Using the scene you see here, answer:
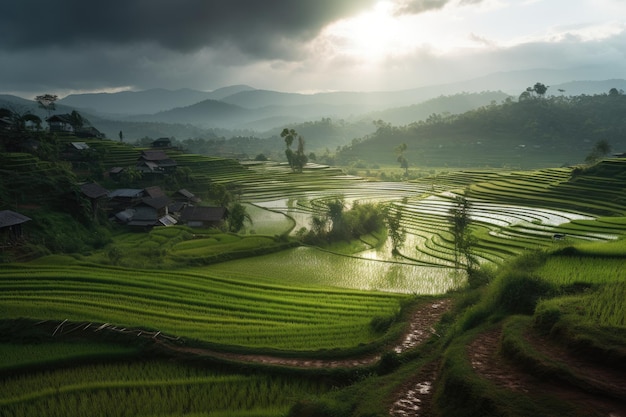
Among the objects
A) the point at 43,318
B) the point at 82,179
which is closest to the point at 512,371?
the point at 43,318

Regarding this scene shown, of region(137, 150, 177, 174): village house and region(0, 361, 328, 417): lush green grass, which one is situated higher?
region(137, 150, 177, 174): village house

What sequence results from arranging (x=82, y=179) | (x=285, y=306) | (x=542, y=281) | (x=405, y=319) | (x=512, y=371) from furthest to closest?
(x=82, y=179)
(x=285, y=306)
(x=405, y=319)
(x=542, y=281)
(x=512, y=371)

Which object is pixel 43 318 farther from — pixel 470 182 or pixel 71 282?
pixel 470 182

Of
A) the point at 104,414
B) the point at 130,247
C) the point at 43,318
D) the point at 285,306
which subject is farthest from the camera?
the point at 130,247

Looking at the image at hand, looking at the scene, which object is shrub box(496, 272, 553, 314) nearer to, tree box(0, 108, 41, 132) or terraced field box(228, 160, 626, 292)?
terraced field box(228, 160, 626, 292)

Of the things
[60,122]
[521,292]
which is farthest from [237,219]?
[60,122]

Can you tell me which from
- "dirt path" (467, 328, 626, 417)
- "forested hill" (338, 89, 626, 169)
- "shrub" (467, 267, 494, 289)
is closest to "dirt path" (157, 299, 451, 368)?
"dirt path" (467, 328, 626, 417)

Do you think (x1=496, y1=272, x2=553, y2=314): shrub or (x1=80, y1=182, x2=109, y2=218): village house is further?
(x1=80, y1=182, x2=109, y2=218): village house

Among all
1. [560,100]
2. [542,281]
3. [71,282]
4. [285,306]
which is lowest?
[285,306]
